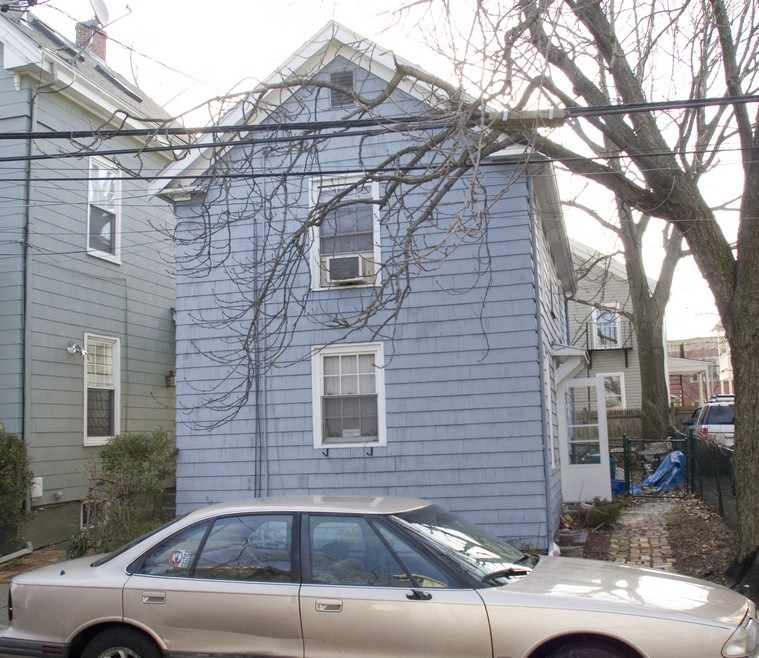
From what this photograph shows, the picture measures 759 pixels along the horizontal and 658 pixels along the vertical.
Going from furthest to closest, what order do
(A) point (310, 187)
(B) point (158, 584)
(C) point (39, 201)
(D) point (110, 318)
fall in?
(D) point (110, 318) < (C) point (39, 201) < (A) point (310, 187) < (B) point (158, 584)

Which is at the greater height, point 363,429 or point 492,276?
point 492,276

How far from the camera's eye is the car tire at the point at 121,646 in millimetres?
4871

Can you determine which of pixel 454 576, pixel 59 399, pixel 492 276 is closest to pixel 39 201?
pixel 59 399

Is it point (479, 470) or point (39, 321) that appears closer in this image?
point (479, 470)

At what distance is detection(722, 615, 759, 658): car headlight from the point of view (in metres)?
4.16

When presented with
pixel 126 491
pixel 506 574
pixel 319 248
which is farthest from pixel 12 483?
pixel 506 574

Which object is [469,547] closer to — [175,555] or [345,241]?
[175,555]

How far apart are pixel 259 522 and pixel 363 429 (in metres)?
5.56

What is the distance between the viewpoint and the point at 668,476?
1656 cm

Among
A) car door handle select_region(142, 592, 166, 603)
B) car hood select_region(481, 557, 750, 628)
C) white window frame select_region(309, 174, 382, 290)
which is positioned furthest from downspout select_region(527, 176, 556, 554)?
car door handle select_region(142, 592, 166, 603)

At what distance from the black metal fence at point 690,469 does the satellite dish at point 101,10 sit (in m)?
8.36

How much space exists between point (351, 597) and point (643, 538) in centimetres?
750

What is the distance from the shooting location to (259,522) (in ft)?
16.5

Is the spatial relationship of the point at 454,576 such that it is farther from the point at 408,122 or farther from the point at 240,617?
the point at 408,122
